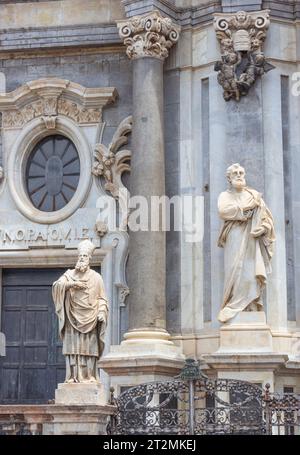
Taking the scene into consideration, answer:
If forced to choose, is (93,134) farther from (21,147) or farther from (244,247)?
(244,247)

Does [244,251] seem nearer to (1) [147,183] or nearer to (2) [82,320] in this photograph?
(1) [147,183]

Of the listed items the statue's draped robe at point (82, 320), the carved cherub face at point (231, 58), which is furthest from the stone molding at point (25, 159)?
the statue's draped robe at point (82, 320)

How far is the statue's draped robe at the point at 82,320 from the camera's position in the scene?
1541cm

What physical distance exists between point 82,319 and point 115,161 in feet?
15.6

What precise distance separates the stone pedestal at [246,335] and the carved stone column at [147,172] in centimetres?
119

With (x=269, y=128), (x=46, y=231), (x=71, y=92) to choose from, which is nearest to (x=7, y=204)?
(x=46, y=231)

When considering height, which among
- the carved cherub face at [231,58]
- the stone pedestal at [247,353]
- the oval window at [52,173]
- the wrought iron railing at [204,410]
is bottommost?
the wrought iron railing at [204,410]

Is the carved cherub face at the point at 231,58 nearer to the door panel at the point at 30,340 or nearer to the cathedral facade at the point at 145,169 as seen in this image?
the cathedral facade at the point at 145,169

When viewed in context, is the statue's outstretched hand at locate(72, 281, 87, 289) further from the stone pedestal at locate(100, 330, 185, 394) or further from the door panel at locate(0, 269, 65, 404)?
the door panel at locate(0, 269, 65, 404)

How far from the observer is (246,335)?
1678 centimetres

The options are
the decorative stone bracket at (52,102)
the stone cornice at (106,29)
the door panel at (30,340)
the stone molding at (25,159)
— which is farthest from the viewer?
the decorative stone bracket at (52,102)

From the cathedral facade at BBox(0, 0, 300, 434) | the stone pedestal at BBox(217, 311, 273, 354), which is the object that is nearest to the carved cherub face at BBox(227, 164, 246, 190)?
the cathedral facade at BBox(0, 0, 300, 434)

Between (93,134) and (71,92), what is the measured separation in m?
0.87

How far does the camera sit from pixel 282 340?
17.6 meters
